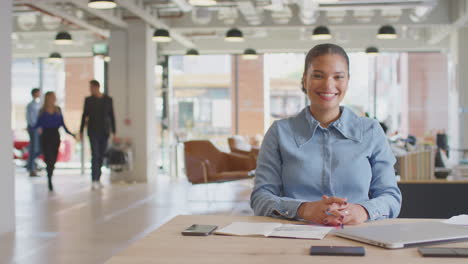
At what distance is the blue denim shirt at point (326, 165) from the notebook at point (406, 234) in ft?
1.24

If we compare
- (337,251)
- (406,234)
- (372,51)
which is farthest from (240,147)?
(337,251)

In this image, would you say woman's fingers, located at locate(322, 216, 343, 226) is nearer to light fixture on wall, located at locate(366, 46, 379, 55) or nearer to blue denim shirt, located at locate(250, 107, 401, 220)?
blue denim shirt, located at locate(250, 107, 401, 220)

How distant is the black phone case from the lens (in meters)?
1.47

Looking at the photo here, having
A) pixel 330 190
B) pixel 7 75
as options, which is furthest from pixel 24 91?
pixel 330 190

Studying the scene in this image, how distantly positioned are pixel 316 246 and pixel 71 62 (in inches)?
636

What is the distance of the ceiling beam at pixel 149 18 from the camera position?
34.3 ft

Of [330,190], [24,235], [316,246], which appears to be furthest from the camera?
[24,235]

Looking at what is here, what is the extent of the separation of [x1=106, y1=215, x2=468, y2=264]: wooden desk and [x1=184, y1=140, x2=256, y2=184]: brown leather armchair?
6229mm

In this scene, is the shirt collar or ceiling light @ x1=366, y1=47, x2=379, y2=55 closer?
the shirt collar

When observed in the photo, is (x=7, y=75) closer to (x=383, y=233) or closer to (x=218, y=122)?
(x=383, y=233)

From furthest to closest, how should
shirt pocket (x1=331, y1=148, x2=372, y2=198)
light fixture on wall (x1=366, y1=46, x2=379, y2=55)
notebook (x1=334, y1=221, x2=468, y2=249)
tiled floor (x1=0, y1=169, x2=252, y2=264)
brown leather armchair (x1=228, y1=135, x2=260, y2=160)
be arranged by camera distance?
light fixture on wall (x1=366, y1=46, x2=379, y2=55) < brown leather armchair (x1=228, y1=135, x2=260, y2=160) < tiled floor (x1=0, y1=169, x2=252, y2=264) < shirt pocket (x1=331, y1=148, x2=372, y2=198) < notebook (x1=334, y1=221, x2=468, y2=249)

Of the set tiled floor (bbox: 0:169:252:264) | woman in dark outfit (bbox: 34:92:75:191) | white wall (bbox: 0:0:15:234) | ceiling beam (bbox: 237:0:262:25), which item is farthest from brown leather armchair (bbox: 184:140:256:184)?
ceiling beam (bbox: 237:0:262:25)

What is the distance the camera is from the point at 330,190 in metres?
2.22

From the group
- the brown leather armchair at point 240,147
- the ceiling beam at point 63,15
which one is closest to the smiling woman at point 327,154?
the ceiling beam at point 63,15
